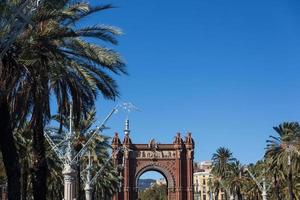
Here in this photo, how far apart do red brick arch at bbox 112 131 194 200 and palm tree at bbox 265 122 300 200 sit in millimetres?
43050

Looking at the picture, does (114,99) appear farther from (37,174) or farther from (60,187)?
(60,187)

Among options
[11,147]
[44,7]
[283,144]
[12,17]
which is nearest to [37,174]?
[11,147]

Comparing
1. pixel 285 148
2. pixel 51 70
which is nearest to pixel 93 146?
pixel 285 148

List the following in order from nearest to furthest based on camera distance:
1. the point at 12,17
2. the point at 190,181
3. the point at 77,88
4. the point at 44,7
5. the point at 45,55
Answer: the point at 12,17 < the point at 44,7 < the point at 45,55 < the point at 77,88 < the point at 190,181

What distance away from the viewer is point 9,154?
18.4 m

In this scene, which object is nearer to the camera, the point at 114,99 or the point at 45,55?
the point at 45,55

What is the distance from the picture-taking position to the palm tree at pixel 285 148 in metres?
50.7

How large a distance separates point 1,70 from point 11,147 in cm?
249

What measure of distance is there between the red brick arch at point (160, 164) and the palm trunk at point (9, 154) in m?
77.6

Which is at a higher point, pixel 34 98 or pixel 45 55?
pixel 45 55

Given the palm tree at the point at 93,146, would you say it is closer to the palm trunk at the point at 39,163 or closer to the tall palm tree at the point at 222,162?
the palm trunk at the point at 39,163

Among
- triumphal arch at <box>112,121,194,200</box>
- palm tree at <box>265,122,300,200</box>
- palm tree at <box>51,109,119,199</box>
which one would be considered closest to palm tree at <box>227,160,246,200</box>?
triumphal arch at <box>112,121,194,200</box>

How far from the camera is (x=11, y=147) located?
18.4 metres

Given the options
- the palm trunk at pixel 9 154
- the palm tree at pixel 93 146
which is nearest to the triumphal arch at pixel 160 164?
the palm tree at pixel 93 146
